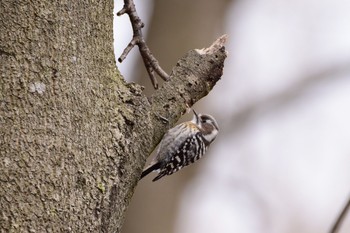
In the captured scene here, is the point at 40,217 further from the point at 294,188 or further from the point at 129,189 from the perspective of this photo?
the point at 294,188

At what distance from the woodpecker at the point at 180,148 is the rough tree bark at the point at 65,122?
2053 millimetres

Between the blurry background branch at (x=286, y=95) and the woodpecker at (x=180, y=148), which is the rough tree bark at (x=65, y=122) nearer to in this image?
the woodpecker at (x=180, y=148)

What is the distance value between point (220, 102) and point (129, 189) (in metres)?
3.73

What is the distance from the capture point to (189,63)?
2670 millimetres

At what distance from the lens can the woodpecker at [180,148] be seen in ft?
14.4

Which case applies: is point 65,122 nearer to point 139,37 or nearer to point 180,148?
point 139,37

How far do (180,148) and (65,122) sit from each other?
7.81 feet

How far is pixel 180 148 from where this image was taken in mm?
4422

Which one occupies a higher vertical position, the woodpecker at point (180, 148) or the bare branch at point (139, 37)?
the bare branch at point (139, 37)

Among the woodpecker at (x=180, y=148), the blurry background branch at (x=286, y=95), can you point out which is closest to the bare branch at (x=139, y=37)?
the woodpecker at (x=180, y=148)

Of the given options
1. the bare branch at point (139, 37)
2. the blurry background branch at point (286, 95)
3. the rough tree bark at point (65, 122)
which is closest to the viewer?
the rough tree bark at point (65, 122)

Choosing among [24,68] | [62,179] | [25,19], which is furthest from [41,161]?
[25,19]

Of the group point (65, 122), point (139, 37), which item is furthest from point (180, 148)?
point (65, 122)

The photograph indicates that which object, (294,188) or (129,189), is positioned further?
(294,188)
